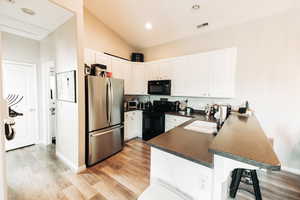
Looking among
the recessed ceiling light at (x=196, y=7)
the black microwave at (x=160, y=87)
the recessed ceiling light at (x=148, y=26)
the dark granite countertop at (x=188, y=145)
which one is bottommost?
the dark granite countertop at (x=188, y=145)

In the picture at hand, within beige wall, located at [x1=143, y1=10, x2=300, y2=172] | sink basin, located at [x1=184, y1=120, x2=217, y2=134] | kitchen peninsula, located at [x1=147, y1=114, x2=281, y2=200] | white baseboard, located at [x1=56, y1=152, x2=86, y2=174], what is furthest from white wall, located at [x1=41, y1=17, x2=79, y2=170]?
beige wall, located at [x1=143, y1=10, x2=300, y2=172]

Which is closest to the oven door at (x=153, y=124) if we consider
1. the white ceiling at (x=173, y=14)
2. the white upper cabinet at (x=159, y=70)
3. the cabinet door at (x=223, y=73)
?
the white upper cabinet at (x=159, y=70)

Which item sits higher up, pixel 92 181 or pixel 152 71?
pixel 152 71

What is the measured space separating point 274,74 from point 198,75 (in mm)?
1384

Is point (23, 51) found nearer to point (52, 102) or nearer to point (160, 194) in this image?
point (52, 102)

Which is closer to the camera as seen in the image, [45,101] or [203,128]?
[203,128]

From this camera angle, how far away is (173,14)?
2705 millimetres

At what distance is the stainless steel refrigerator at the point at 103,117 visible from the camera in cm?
242

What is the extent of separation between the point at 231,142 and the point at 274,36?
2.78 metres

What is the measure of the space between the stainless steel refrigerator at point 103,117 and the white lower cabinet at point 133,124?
1.84 feet

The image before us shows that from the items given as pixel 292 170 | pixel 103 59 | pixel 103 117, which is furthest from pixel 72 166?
pixel 292 170

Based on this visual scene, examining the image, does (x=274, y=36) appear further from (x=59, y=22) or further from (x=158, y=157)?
(x=59, y=22)

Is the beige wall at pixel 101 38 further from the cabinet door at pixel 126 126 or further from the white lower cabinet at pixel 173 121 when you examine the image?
the white lower cabinet at pixel 173 121

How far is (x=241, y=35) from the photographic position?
2734mm
